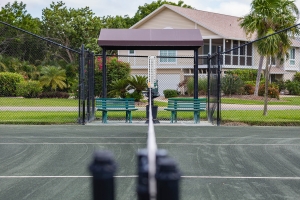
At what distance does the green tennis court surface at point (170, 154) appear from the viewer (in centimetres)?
→ 774

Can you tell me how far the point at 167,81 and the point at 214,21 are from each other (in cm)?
917

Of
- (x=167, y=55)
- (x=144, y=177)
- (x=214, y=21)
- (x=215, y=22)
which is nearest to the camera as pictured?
(x=144, y=177)

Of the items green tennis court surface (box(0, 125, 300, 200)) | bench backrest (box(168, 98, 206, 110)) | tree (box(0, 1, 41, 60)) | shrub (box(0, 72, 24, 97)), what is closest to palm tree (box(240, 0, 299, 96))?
bench backrest (box(168, 98, 206, 110))

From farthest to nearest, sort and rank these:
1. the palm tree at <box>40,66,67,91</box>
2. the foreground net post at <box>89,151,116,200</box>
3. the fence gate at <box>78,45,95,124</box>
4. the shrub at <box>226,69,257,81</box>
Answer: the shrub at <box>226,69,257,81</box>, the palm tree at <box>40,66,67,91</box>, the fence gate at <box>78,45,95,124</box>, the foreground net post at <box>89,151,116,200</box>

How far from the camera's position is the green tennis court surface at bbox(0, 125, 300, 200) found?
774 cm

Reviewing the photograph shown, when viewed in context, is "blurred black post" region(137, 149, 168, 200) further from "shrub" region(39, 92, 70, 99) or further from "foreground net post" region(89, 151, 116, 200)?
"shrub" region(39, 92, 70, 99)

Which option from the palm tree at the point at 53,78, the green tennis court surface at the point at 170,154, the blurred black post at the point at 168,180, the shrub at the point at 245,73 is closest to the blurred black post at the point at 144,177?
the blurred black post at the point at 168,180

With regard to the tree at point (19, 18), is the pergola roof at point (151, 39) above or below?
below

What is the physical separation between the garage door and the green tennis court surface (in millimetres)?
21896

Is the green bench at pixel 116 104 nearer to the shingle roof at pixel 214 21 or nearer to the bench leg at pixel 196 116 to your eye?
the bench leg at pixel 196 116

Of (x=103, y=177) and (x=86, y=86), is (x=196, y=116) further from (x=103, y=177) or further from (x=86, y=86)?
(x=103, y=177)

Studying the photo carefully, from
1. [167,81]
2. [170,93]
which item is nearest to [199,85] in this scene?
[170,93]

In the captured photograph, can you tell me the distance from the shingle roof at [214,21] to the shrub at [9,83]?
13.3 meters

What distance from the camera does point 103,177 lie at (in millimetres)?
2275
